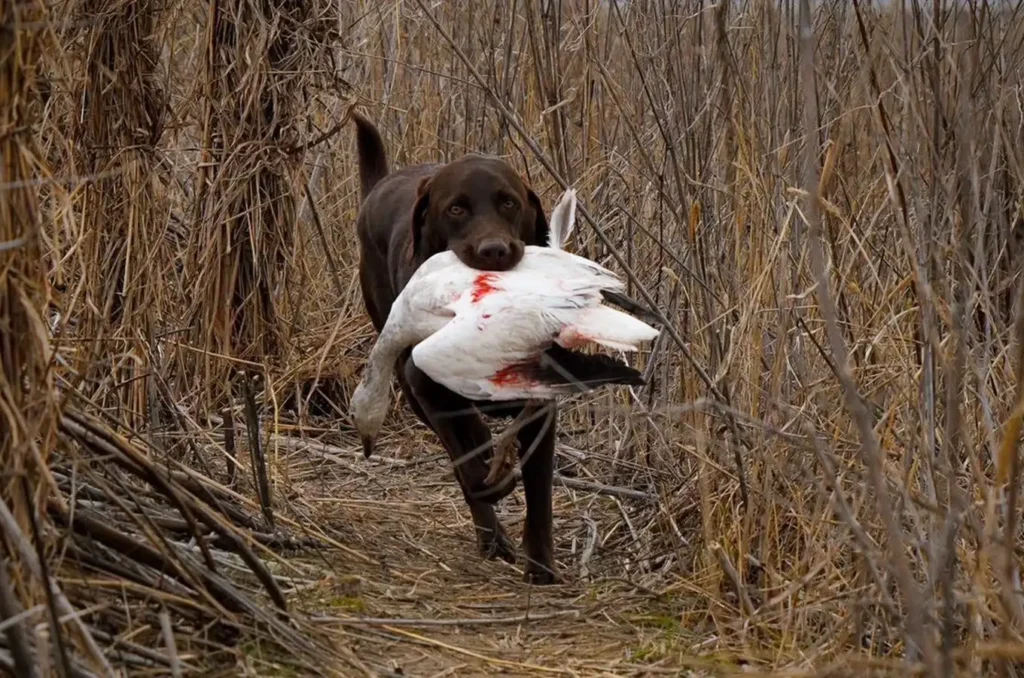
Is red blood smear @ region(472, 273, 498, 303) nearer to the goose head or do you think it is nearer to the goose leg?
the goose leg

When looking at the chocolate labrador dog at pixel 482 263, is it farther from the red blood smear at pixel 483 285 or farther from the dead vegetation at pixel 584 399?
the red blood smear at pixel 483 285

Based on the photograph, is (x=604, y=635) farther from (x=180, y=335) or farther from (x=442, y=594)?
(x=180, y=335)

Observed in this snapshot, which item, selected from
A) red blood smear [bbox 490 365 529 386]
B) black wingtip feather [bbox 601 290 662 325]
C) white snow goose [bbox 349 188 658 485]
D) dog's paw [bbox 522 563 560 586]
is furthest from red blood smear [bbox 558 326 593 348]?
dog's paw [bbox 522 563 560 586]

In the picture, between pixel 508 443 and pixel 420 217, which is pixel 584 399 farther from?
pixel 508 443

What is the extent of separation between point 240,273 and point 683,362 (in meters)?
1.68

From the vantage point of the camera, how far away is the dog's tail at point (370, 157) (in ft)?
16.6

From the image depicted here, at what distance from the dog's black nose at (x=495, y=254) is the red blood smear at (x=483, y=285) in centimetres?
27

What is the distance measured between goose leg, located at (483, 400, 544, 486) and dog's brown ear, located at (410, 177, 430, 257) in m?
0.69

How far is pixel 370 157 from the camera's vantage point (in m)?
5.12

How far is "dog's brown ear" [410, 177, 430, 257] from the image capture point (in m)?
4.00

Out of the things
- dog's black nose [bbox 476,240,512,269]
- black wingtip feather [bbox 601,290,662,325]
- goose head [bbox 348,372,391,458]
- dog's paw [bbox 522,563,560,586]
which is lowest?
dog's paw [bbox 522,563,560,586]

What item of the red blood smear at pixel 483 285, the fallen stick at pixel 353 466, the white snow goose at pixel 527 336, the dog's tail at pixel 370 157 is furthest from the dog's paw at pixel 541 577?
the dog's tail at pixel 370 157

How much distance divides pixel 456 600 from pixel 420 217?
114 cm

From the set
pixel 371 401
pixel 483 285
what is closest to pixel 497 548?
pixel 371 401
